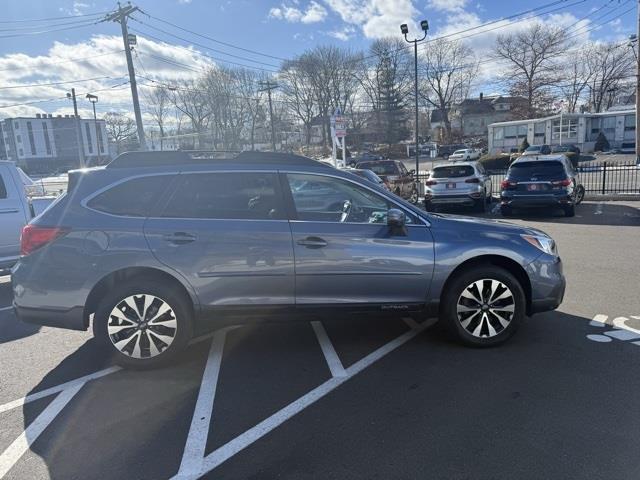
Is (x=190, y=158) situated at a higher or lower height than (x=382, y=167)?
higher

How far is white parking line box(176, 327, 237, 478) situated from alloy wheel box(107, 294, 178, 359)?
45 centimetres

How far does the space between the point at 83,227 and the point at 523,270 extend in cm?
381

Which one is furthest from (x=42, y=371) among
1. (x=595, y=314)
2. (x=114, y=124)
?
(x=114, y=124)

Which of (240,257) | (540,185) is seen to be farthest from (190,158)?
(540,185)

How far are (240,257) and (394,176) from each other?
40.4ft

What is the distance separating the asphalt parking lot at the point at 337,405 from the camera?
9.06ft

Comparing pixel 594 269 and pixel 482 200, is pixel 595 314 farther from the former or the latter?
pixel 482 200

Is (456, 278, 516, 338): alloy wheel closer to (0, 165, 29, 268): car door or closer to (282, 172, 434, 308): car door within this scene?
(282, 172, 434, 308): car door

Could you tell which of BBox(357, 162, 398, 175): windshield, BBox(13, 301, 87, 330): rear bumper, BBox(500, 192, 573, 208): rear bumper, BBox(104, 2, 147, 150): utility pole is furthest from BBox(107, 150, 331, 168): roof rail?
BBox(104, 2, 147, 150): utility pole

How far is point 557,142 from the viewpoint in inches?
1978

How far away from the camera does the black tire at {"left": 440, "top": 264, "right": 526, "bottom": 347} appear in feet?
13.7

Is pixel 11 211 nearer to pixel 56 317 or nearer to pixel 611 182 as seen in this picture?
pixel 56 317

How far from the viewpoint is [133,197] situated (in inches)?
Answer: 160

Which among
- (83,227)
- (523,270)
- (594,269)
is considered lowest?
(594,269)
